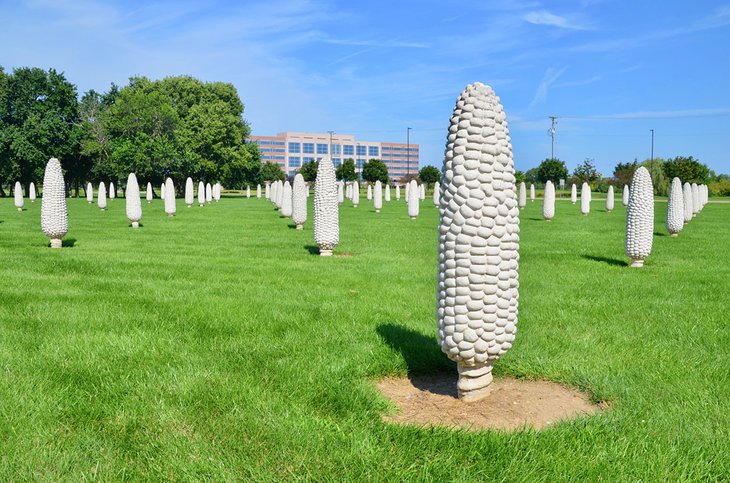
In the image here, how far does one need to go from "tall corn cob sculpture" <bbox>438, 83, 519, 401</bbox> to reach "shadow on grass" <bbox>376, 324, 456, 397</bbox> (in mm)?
671

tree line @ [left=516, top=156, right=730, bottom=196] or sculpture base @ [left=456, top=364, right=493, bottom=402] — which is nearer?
sculpture base @ [left=456, top=364, right=493, bottom=402]

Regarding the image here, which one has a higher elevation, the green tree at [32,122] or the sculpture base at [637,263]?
the green tree at [32,122]

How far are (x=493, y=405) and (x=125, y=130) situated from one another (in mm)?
66488

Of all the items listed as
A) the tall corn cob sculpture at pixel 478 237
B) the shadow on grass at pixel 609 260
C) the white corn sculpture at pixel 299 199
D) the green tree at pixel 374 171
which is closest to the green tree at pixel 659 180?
the green tree at pixel 374 171

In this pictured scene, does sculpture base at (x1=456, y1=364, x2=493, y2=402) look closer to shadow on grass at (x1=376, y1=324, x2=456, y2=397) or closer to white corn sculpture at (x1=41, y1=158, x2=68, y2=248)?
shadow on grass at (x1=376, y1=324, x2=456, y2=397)

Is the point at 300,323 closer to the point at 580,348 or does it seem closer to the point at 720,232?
the point at 580,348

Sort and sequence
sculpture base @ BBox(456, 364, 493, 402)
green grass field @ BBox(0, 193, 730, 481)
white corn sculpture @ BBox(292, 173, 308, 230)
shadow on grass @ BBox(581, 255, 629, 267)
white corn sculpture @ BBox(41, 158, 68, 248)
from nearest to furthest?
green grass field @ BBox(0, 193, 730, 481), sculpture base @ BBox(456, 364, 493, 402), shadow on grass @ BBox(581, 255, 629, 267), white corn sculpture @ BBox(41, 158, 68, 248), white corn sculpture @ BBox(292, 173, 308, 230)

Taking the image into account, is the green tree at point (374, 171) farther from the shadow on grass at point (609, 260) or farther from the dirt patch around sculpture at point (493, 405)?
the dirt patch around sculpture at point (493, 405)

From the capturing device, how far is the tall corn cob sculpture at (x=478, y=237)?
4480mm

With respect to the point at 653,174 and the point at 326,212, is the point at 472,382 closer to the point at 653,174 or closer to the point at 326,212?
the point at 326,212

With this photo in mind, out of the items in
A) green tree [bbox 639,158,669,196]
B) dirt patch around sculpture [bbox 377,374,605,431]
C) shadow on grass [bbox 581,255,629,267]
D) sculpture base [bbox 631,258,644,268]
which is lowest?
dirt patch around sculpture [bbox 377,374,605,431]

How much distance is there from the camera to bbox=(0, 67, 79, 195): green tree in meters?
56.7

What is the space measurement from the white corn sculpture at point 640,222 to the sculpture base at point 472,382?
9037 millimetres

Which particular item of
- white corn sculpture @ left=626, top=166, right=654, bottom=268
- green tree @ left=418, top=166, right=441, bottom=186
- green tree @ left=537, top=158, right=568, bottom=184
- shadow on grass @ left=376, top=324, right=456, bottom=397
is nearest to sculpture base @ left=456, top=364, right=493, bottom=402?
shadow on grass @ left=376, top=324, right=456, bottom=397
